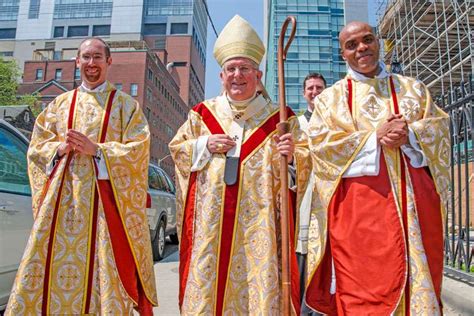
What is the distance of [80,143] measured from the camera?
244cm

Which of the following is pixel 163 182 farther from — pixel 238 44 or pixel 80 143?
pixel 238 44

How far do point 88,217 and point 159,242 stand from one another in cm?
496

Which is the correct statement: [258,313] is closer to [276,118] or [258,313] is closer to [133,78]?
[276,118]

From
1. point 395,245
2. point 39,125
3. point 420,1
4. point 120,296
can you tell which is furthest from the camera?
point 420,1

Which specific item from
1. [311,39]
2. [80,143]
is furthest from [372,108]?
[311,39]

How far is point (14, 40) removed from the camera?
70500mm

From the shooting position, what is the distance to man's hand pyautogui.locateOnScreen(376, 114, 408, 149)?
207 cm

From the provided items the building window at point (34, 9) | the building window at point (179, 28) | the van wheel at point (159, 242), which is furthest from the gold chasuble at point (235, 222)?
the building window at point (34, 9)

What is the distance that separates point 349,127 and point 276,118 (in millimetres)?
517

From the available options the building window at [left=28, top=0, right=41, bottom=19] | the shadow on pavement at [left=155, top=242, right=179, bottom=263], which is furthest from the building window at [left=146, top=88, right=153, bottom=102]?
the shadow on pavement at [left=155, top=242, right=179, bottom=263]

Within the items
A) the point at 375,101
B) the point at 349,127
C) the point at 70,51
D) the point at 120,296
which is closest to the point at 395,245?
the point at 349,127

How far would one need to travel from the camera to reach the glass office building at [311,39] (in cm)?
4656

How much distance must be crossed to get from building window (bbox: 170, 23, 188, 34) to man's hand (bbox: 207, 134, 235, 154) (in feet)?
247

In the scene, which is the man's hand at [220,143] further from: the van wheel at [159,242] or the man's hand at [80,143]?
the van wheel at [159,242]
